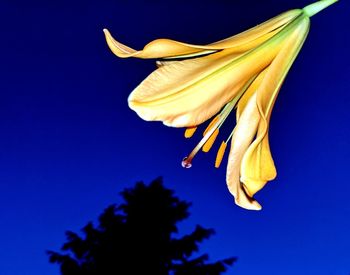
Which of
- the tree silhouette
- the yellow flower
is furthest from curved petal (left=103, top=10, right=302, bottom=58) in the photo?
the tree silhouette

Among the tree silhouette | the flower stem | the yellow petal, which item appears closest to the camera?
the flower stem

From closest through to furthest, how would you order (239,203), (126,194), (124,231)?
(239,203) < (126,194) < (124,231)

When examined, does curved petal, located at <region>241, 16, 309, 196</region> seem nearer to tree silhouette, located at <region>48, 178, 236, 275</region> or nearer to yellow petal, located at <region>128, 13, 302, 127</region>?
yellow petal, located at <region>128, 13, 302, 127</region>

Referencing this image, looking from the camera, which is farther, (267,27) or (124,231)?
(124,231)

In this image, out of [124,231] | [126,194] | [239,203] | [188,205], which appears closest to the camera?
[239,203]

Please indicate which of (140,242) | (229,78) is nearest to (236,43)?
(229,78)

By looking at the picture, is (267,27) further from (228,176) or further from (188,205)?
(188,205)

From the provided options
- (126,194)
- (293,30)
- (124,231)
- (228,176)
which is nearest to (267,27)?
(293,30)

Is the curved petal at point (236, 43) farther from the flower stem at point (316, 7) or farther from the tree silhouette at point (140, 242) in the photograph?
the tree silhouette at point (140, 242)
